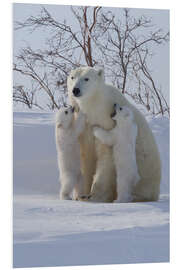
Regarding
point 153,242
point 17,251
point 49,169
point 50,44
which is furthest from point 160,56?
point 17,251

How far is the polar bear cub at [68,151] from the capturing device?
15.3 feet

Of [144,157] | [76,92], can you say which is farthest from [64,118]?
[144,157]

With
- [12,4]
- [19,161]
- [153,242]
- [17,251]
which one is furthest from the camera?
[19,161]

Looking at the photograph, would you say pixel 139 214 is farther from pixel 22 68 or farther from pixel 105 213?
pixel 22 68

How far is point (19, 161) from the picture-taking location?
16.9 ft

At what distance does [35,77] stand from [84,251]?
1695 mm

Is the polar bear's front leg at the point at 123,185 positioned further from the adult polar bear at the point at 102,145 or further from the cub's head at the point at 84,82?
the cub's head at the point at 84,82

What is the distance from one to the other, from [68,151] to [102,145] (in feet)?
1.07

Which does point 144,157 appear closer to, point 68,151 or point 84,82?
point 68,151

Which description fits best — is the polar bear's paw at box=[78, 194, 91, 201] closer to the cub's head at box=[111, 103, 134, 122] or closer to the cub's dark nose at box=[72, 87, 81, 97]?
the cub's head at box=[111, 103, 134, 122]

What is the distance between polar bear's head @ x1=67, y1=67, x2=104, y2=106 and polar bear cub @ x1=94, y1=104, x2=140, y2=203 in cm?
28

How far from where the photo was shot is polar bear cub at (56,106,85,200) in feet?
15.3

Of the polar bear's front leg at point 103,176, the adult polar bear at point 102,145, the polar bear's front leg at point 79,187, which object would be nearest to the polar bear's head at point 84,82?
the adult polar bear at point 102,145

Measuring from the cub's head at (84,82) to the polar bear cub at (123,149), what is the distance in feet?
0.92
